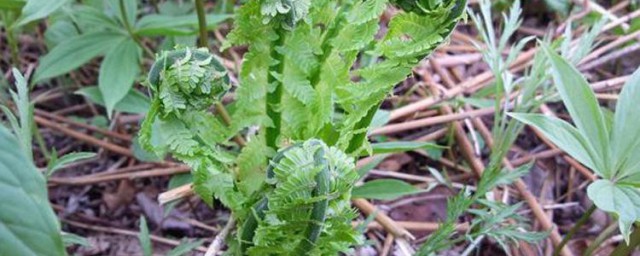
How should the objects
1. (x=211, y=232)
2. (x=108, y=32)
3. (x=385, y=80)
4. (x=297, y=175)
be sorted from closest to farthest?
(x=297, y=175) < (x=385, y=80) < (x=211, y=232) < (x=108, y=32)

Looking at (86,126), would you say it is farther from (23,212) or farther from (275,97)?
(23,212)

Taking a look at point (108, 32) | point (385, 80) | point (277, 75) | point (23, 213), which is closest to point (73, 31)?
point (108, 32)

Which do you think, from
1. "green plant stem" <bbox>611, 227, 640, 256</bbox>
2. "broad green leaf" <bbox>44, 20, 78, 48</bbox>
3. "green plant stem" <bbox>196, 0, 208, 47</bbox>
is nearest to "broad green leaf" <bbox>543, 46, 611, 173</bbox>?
"green plant stem" <bbox>611, 227, 640, 256</bbox>

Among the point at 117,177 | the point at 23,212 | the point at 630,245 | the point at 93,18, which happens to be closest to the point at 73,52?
the point at 93,18

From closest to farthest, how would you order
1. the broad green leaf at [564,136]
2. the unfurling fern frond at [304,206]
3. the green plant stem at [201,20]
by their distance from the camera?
the unfurling fern frond at [304,206] → the broad green leaf at [564,136] → the green plant stem at [201,20]

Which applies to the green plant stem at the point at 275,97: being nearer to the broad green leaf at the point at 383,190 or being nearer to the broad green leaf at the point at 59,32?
the broad green leaf at the point at 383,190

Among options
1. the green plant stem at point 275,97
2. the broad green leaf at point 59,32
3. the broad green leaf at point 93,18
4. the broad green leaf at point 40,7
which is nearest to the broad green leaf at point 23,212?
the green plant stem at point 275,97

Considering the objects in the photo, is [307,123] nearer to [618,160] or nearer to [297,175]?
[297,175]

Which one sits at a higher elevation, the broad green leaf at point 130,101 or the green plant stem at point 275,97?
the green plant stem at point 275,97
